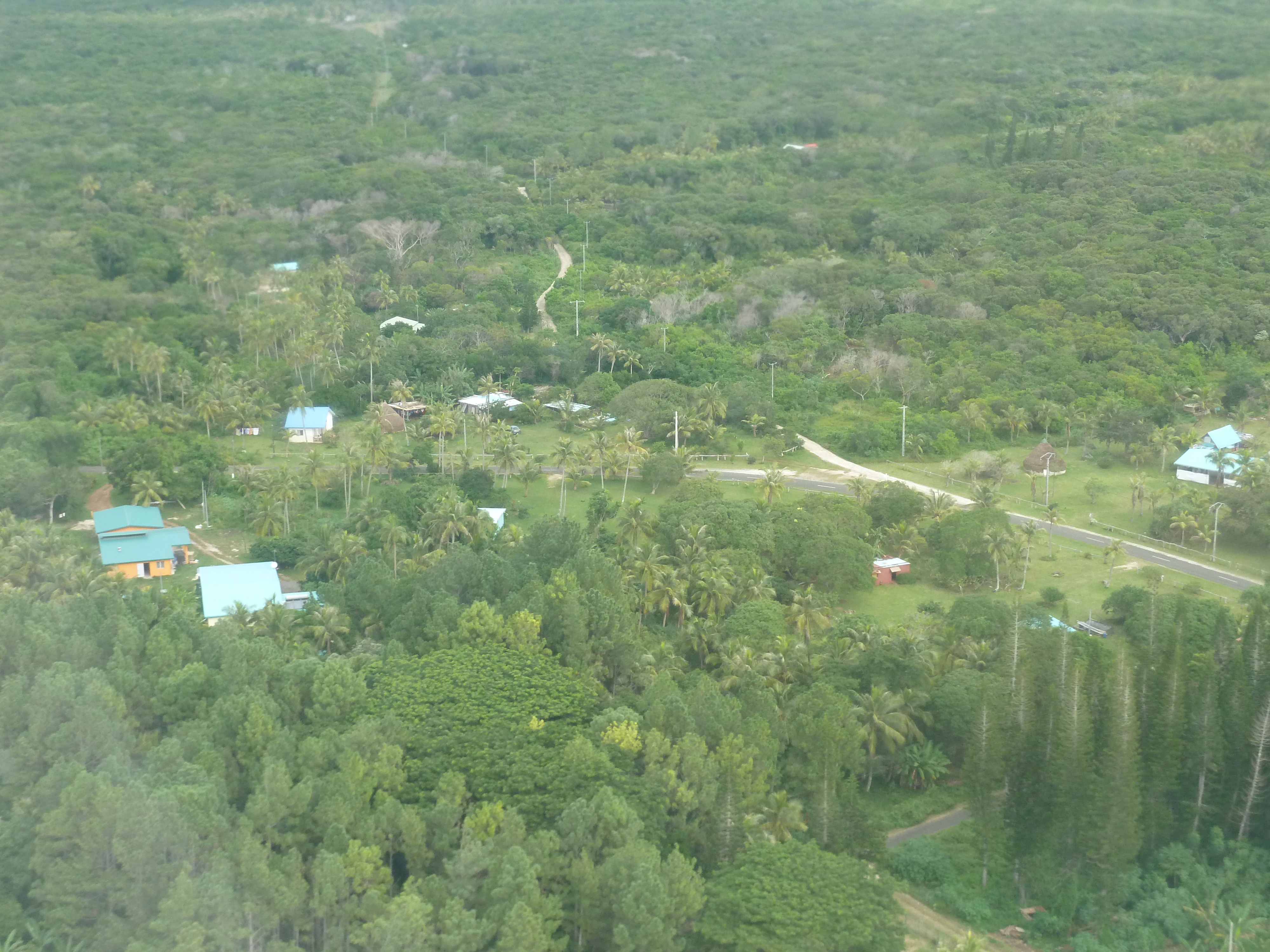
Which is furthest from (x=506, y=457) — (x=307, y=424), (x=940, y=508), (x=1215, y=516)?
(x=1215, y=516)

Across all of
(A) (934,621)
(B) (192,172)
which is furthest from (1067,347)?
(B) (192,172)

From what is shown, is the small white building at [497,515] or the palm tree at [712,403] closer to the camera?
the small white building at [497,515]

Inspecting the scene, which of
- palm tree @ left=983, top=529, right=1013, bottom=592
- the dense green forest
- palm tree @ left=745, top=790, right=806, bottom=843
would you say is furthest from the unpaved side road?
palm tree @ left=745, top=790, right=806, bottom=843

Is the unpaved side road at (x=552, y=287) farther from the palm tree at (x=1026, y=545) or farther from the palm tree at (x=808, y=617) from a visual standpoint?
the palm tree at (x=808, y=617)

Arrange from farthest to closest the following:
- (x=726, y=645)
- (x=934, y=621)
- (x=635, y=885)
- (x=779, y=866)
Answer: (x=934, y=621), (x=726, y=645), (x=779, y=866), (x=635, y=885)

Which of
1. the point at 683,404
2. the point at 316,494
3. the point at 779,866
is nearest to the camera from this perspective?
the point at 779,866

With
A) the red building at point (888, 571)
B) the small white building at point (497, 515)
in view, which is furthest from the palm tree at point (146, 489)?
the red building at point (888, 571)

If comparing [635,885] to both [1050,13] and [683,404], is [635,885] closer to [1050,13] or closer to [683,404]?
[683,404]

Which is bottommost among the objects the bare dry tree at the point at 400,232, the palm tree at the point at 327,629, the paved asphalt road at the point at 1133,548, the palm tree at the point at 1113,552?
the paved asphalt road at the point at 1133,548

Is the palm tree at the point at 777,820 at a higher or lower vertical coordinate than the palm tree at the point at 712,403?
higher
